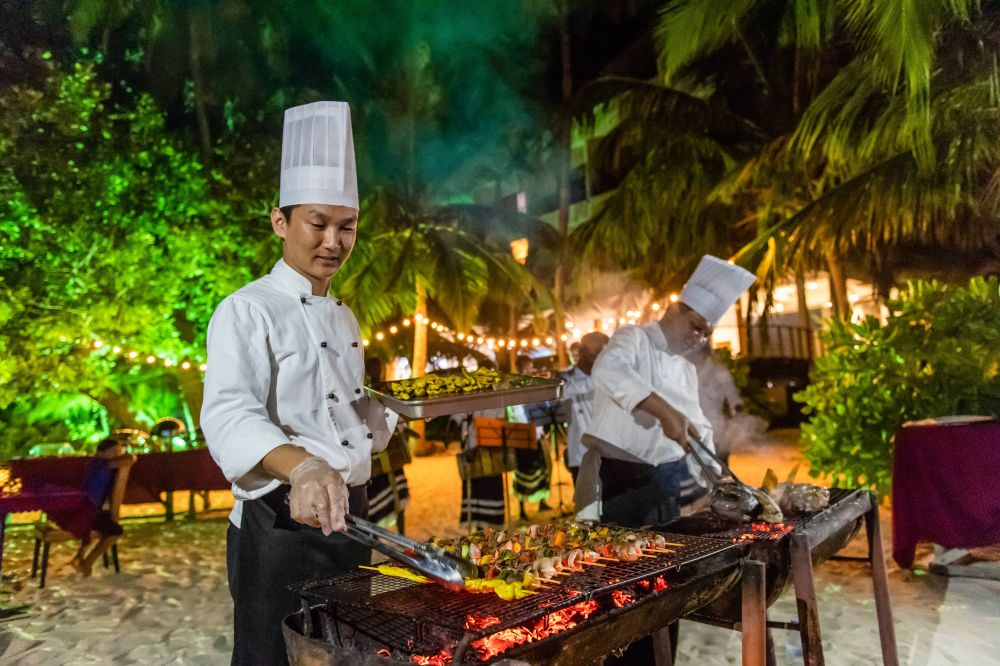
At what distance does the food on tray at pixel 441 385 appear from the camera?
120 inches

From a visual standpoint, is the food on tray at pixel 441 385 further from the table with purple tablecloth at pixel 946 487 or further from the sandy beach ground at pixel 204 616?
the table with purple tablecloth at pixel 946 487

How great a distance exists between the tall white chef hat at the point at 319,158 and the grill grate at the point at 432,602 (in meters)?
1.17

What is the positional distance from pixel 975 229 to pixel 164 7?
50.6 ft

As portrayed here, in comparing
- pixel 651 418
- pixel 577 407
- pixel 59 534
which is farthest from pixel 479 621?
pixel 59 534

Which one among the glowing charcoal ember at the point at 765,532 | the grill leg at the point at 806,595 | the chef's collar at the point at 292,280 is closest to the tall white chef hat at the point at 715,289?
the glowing charcoal ember at the point at 765,532

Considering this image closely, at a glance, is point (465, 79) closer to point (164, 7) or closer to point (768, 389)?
point (164, 7)

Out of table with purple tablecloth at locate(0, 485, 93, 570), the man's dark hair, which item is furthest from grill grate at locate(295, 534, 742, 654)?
the man's dark hair

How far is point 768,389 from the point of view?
54.0ft

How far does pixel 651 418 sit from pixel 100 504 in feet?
17.1

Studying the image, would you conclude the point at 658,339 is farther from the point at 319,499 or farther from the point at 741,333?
the point at 741,333

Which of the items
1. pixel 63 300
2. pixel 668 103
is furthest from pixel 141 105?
pixel 668 103

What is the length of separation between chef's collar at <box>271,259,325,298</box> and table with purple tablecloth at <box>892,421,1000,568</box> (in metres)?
4.81

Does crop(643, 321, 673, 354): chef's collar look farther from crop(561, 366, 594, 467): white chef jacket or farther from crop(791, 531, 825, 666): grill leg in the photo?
crop(561, 366, 594, 467): white chef jacket

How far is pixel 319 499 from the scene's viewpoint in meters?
1.58
